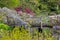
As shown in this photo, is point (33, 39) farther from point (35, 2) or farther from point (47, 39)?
point (35, 2)

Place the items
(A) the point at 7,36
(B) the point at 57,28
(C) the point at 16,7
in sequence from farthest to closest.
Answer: (C) the point at 16,7
(B) the point at 57,28
(A) the point at 7,36

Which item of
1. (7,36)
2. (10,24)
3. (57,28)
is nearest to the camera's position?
(7,36)

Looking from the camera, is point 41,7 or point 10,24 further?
point 41,7

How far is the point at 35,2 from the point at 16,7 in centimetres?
219

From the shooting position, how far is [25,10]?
1605 centimetres

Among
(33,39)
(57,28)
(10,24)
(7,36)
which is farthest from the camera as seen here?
(57,28)

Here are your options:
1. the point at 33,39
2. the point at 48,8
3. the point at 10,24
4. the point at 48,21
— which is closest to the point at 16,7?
the point at 48,8

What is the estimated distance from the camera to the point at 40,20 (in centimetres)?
1123

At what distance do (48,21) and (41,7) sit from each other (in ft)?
19.8

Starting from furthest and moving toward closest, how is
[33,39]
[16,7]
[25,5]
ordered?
[25,5], [16,7], [33,39]

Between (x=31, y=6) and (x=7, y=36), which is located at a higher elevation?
(x=7, y=36)

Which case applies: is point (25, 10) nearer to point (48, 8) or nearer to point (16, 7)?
point (16, 7)

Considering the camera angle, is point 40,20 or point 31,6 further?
point 31,6

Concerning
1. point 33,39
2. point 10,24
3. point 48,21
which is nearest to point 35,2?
point 48,21
